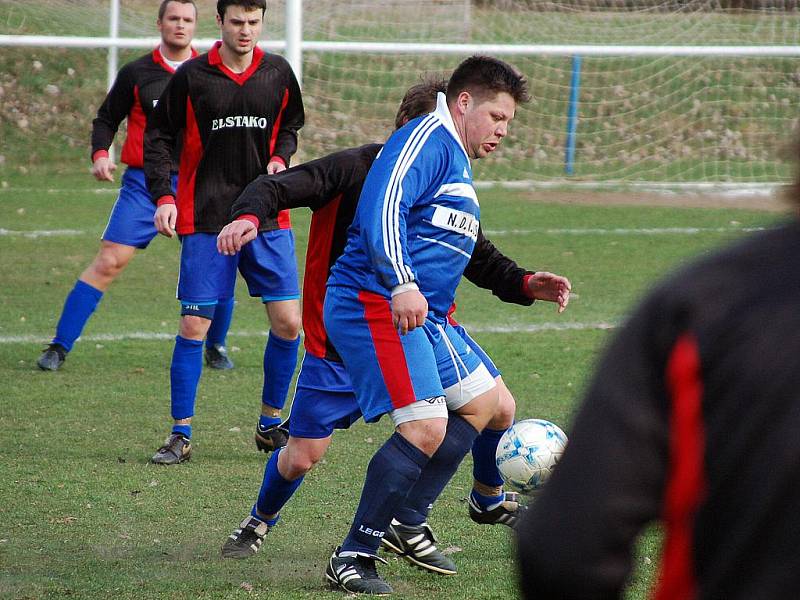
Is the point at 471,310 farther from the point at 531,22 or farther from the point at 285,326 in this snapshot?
the point at 531,22

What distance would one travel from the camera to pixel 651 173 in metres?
15.5

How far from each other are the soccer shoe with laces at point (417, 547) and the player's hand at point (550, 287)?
89 cm

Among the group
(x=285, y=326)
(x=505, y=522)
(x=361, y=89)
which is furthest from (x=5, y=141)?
(x=505, y=522)

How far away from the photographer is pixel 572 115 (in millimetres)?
15984

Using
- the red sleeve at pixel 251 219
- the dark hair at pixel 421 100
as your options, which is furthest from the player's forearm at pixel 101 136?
the red sleeve at pixel 251 219

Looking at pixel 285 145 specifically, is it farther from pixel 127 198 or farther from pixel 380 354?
pixel 380 354

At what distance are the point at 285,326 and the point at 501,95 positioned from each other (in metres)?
2.16

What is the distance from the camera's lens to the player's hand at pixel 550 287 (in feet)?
13.8

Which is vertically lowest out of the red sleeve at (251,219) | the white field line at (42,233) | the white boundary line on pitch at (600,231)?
the white field line at (42,233)

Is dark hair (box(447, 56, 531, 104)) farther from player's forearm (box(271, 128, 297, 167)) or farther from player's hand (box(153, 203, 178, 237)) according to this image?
player's forearm (box(271, 128, 297, 167))

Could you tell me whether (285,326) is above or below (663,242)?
above

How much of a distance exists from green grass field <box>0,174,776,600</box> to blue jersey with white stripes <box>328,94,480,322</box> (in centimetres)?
94

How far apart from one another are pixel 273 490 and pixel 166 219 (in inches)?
65.6

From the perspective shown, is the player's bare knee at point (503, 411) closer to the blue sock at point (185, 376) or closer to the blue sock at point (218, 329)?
the blue sock at point (185, 376)
